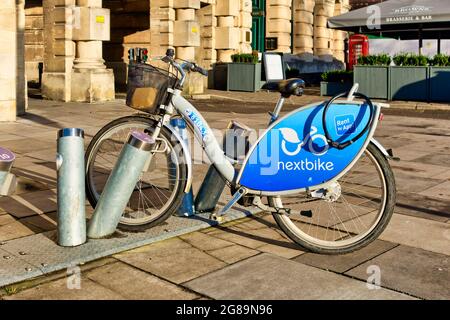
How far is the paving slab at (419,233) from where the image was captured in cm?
441

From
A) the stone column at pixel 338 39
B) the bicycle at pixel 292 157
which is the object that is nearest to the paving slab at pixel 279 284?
the bicycle at pixel 292 157

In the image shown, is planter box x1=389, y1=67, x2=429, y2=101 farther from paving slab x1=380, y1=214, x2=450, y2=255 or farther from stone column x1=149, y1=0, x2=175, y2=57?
paving slab x1=380, y1=214, x2=450, y2=255

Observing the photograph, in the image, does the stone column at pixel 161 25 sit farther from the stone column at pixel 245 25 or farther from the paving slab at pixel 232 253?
the paving slab at pixel 232 253

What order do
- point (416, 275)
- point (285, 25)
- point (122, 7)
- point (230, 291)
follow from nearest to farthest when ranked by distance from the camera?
point (230, 291), point (416, 275), point (122, 7), point (285, 25)

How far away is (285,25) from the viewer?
2631cm

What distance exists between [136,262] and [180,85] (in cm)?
132

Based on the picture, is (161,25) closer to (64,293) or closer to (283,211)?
(283,211)

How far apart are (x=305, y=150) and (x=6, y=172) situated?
209cm

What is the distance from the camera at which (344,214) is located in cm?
518

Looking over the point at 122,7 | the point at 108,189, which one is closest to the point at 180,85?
the point at 108,189

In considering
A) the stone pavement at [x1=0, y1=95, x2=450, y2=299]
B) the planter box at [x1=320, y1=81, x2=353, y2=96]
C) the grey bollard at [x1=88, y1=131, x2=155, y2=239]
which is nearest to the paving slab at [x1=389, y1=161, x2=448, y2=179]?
the stone pavement at [x1=0, y1=95, x2=450, y2=299]
